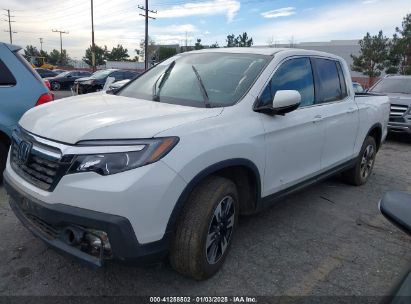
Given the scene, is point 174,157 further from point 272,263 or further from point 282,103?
point 272,263

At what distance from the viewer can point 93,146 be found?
236 centimetres

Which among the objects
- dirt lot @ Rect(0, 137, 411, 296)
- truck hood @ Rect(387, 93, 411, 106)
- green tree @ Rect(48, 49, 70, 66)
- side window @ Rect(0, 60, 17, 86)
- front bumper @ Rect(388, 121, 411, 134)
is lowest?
green tree @ Rect(48, 49, 70, 66)

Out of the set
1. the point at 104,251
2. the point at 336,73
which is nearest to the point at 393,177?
the point at 336,73

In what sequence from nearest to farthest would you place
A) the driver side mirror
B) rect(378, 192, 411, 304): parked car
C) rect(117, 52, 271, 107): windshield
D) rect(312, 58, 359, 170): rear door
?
1. rect(378, 192, 411, 304): parked car
2. the driver side mirror
3. rect(117, 52, 271, 107): windshield
4. rect(312, 58, 359, 170): rear door

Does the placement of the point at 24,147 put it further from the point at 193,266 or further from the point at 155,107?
the point at 193,266

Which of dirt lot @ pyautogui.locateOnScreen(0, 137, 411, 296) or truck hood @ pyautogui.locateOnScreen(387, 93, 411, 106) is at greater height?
truck hood @ pyautogui.locateOnScreen(387, 93, 411, 106)

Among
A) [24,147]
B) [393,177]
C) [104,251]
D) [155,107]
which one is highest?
[155,107]

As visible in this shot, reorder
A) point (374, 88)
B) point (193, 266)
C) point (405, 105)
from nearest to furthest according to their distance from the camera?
point (193, 266) < point (405, 105) < point (374, 88)

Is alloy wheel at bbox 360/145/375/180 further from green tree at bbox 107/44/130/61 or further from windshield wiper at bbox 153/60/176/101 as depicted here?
green tree at bbox 107/44/130/61

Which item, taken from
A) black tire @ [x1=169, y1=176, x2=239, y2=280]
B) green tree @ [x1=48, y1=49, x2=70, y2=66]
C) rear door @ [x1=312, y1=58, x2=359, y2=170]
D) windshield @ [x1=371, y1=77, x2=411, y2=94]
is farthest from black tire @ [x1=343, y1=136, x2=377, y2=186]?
green tree @ [x1=48, y1=49, x2=70, y2=66]

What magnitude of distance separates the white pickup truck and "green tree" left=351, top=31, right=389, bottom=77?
3274cm

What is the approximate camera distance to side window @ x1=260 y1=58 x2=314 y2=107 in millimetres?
3366

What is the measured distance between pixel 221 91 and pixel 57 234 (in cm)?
172

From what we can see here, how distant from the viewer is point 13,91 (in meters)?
4.55
